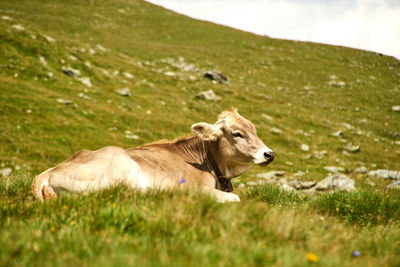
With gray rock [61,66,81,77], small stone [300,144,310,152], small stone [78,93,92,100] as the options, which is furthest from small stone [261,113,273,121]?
gray rock [61,66,81,77]

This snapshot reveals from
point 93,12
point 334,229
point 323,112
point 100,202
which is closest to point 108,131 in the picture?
Result: point 100,202

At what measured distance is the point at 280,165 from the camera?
856 inches

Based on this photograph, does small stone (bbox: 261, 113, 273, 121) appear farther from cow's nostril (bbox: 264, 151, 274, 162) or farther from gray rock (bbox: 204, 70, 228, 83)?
cow's nostril (bbox: 264, 151, 274, 162)

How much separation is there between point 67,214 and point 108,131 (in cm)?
1734

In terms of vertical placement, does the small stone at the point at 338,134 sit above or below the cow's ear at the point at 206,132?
below

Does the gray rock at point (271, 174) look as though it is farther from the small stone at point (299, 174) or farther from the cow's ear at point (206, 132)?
the cow's ear at point (206, 132)

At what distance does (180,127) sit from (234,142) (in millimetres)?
16534

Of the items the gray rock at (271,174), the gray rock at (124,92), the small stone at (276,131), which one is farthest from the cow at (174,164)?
the small stone at (276,131)

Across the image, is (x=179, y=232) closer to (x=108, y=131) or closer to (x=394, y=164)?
(x=108, y=131)

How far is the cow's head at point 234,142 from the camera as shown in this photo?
302 inches

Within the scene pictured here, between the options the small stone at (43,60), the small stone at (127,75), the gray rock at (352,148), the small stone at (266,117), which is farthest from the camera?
the small stone at (127,75)

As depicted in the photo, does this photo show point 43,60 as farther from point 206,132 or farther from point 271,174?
point 206,132

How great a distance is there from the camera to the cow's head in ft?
25.1

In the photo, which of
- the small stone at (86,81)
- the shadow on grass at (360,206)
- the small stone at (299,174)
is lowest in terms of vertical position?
the small stone at (299,174)
